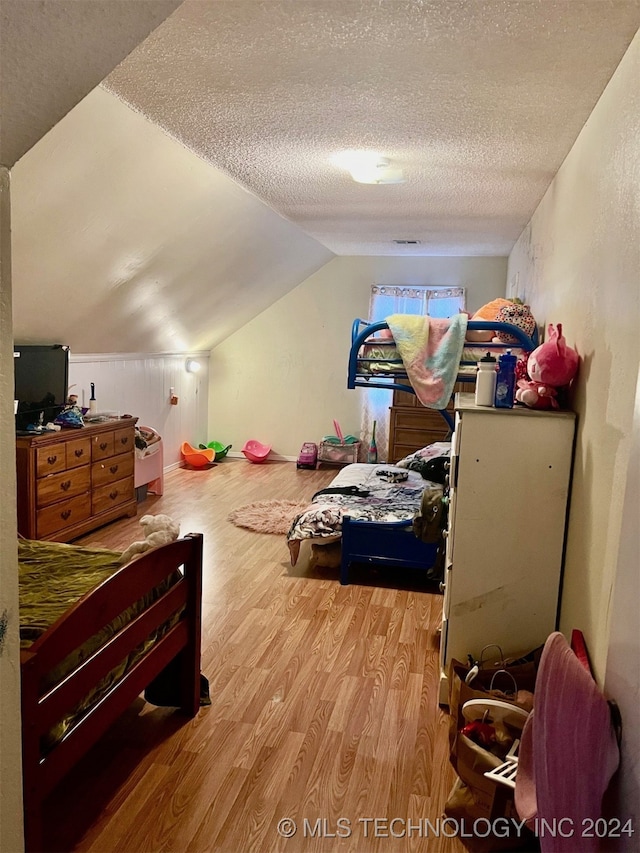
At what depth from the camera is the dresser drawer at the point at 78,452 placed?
167 inches

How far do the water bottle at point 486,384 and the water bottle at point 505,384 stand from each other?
20 millimetres

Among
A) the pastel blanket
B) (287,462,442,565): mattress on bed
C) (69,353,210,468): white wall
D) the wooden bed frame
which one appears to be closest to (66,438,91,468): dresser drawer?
(69,353,210,468): white wall

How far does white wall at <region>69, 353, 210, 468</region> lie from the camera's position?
16.9 feet

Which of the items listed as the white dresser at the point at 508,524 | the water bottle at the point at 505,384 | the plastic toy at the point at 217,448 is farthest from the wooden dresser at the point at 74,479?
the water bottle at the point at 505,384

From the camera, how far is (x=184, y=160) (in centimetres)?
321

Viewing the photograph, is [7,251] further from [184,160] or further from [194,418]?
[194,418]

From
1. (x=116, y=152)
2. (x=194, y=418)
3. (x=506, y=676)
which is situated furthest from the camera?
(x=194, y=418)

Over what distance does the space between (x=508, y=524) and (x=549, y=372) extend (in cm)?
58

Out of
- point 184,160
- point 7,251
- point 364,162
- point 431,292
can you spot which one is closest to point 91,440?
point 184,160

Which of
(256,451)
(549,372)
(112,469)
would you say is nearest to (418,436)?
(256,451)

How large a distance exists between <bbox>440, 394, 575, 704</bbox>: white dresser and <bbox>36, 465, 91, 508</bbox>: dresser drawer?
271 cm

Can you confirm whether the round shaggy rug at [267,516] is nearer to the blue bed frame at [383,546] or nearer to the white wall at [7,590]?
the blue bed frame at [383,546]

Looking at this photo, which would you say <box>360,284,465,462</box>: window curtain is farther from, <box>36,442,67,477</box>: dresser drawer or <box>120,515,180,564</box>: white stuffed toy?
<box>120,515,180,564</box>: white stuffed toy

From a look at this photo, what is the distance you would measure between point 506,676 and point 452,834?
534 mm
